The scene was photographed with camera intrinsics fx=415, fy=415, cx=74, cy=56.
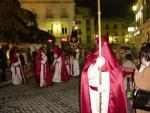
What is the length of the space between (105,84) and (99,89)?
27 centimetres

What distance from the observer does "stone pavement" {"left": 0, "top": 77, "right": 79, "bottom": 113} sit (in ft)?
40.8

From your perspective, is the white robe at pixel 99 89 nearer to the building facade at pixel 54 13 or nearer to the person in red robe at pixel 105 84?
the person in red robe at pixel 105 84

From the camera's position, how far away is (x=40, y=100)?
1441 centimetres

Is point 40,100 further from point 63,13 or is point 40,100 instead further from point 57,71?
point 63,13

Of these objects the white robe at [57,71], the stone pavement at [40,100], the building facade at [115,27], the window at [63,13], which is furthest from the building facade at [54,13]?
the stone pavement at [40,100]

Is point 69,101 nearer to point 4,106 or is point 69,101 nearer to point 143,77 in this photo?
point 4,106

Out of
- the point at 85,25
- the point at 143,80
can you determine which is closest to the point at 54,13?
the point at 85,25

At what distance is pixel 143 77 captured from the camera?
703cm

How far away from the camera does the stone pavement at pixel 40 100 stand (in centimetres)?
1244

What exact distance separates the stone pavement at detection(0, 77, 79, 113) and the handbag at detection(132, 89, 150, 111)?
16.4 feet

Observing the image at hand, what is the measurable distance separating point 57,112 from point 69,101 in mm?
2119

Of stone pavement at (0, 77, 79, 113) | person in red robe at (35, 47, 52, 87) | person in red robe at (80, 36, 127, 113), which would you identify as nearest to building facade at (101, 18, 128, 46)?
person in red robe at (35, 47, 52, 87)

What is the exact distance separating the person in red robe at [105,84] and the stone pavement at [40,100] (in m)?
3.96

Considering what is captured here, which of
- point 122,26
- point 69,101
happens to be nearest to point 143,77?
point 69,101
